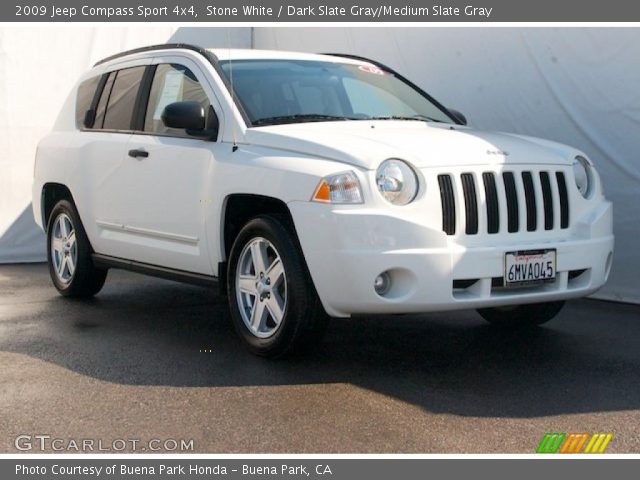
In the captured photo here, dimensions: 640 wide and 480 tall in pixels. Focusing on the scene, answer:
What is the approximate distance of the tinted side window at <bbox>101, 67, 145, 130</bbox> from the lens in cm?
760

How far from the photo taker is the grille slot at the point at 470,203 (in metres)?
5.68

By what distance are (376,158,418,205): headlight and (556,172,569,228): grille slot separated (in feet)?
3.38

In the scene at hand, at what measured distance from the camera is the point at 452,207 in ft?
18.6

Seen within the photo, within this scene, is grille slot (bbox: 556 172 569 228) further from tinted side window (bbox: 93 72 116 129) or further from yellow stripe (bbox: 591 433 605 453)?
tinted side window (bbox: 93 72 116 129)

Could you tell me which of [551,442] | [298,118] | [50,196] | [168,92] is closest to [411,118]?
[298,118]

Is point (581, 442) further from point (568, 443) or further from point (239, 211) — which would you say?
point (239, 211)

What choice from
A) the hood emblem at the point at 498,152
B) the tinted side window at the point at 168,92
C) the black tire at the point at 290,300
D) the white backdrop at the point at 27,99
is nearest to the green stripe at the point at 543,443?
the black tire at the point at 290,300

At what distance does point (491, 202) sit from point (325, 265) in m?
0.99

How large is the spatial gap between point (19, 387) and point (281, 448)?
182 centimetres

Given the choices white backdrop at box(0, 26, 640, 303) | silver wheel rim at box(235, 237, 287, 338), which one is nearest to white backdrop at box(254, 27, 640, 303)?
white backdrop at box(0, 26, 640, 303)
